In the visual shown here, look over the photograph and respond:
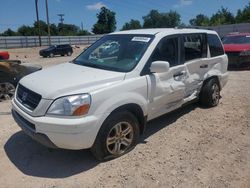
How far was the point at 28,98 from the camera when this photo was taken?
4242mm

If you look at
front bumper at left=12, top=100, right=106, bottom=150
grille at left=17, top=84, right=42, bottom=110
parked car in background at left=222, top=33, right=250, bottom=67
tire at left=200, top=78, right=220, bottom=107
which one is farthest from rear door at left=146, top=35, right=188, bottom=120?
parked car in background at left=222, top=33, right=250, bottom=67

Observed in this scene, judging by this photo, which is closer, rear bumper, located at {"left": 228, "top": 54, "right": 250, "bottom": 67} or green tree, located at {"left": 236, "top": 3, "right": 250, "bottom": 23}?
rear bumper, located at {"left": 228, "top": 54, "right": 250, "bottom": 67}

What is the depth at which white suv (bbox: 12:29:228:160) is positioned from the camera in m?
3.81

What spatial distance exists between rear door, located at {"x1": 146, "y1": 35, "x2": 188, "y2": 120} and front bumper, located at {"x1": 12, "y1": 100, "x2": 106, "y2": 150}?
3.82 feet

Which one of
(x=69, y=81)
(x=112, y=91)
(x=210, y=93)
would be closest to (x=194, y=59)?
(x=210, y=93)

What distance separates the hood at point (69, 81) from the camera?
392cm

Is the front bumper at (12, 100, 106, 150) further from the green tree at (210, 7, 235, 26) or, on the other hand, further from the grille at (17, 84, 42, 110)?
the green tree at (210, 7, 235, 26)

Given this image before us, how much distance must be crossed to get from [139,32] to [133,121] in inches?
69.7

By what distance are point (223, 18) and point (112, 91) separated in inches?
2826

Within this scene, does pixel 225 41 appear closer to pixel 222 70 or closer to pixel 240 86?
pixel 240 86

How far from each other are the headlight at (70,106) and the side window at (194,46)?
260cm

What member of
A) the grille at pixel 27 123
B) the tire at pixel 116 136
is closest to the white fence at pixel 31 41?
the grille at pixel 27 123

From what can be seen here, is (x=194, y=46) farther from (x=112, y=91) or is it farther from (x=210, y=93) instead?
(x=112, y=91)

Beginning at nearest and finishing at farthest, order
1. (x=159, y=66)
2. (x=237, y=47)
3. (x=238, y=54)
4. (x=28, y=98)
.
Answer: (x=28, y=98), (x=159, y=66), (x=238, y=54), (x=237, y=47)
